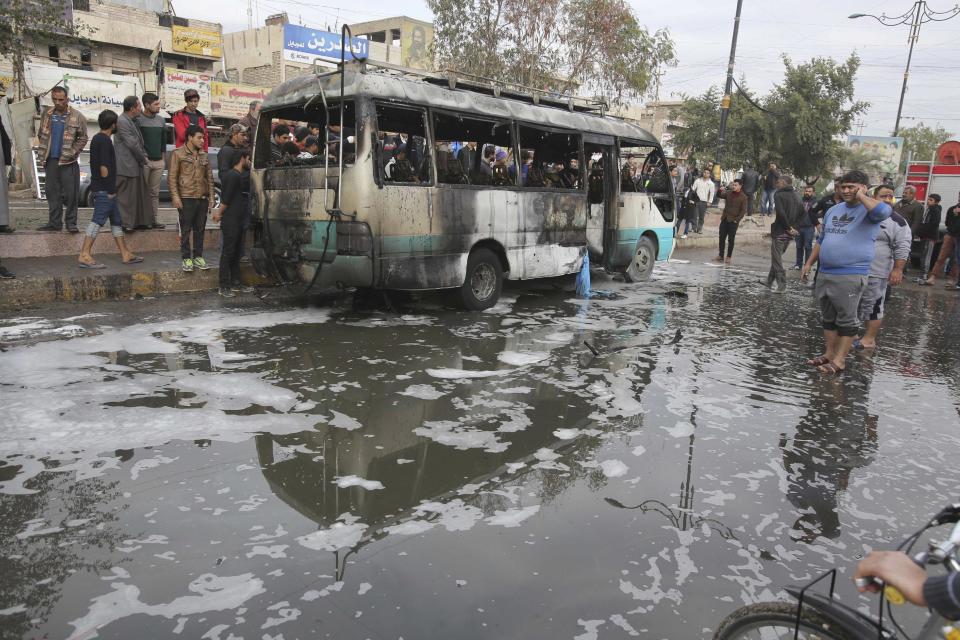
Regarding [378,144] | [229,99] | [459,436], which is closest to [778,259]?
[378,144]

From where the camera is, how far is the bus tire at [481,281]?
26.2ft

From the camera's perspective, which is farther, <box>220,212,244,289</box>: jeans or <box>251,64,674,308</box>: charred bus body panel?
<box>220,212,244,289</box>: jeans

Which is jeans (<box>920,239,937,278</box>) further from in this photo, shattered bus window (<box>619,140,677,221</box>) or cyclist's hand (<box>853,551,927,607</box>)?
cyclist's hand (<box>853,551,927,607</box>)

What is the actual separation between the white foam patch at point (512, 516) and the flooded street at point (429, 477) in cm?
2

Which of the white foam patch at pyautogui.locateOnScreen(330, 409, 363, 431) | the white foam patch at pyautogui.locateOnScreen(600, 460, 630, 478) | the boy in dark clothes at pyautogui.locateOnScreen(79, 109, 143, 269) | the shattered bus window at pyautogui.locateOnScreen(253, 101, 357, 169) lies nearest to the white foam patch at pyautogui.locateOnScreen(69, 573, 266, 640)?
the white foam patch at pyautogui.locateOnScreen(330, 409, 363, 431)

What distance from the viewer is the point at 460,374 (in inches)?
220

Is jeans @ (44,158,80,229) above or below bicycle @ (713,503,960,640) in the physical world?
above

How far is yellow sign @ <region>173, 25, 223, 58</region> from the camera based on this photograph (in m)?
33.4

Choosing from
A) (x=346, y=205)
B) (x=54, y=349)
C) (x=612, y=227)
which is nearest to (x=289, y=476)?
(x=54, y=349)

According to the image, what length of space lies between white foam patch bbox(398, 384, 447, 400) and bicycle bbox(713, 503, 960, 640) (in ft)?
10.1

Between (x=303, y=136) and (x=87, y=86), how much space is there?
20.8 meters

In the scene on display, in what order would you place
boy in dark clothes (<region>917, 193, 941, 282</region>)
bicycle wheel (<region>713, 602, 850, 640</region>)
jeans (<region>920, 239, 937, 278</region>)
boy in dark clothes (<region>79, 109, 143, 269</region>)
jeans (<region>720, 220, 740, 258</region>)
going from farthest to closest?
jeans (<region>720, 220, 740, 258</region>) < jeans (<region>920, 239, 937, 278</region>) < boy in dark clothes (<region>917, 193, 941, 282</region>) < boy in dark clothes (<region>79, 109, 143, 269</region>) < bicycle wheel (<region>713, 602, 850, 640</region>)

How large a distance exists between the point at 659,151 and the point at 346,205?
5885 millimetres

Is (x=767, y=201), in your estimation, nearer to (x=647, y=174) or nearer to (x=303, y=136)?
(x=647, y=174)
